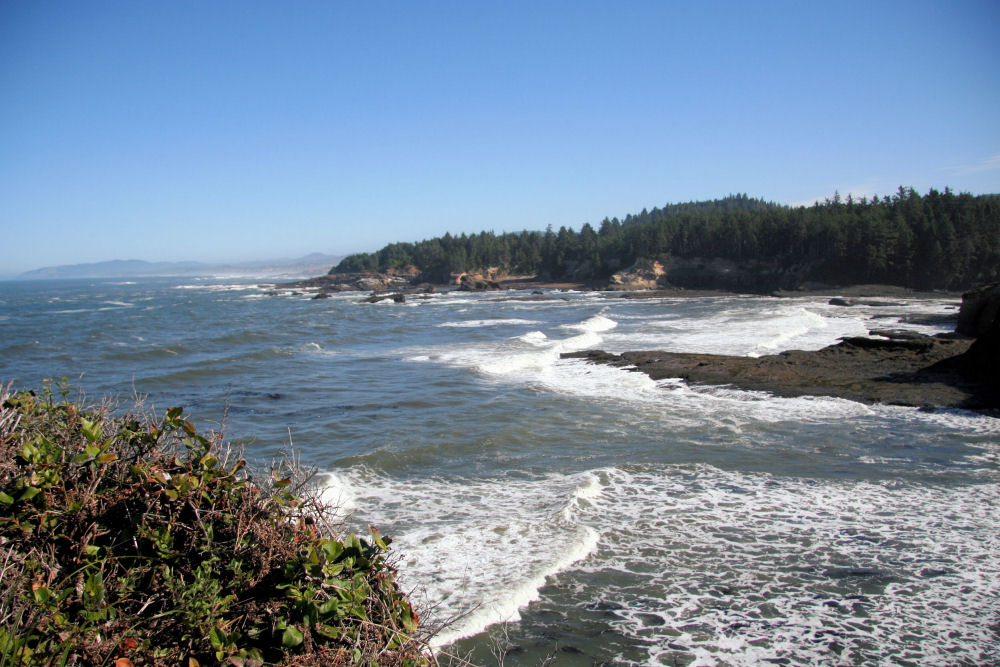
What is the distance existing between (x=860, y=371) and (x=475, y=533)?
14.6m

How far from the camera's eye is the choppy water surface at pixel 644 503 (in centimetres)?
520

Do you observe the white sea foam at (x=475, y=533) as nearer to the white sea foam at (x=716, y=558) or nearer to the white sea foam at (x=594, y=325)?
the white sea foam at (x=716, y=558)

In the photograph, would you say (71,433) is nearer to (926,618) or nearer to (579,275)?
(926,618)

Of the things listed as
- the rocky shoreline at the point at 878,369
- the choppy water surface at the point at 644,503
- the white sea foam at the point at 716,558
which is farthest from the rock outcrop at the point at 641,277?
the white sea foam at the point at 716,558

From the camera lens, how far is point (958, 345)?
60.9ft

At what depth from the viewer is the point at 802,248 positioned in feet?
230

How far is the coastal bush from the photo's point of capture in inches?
94.8

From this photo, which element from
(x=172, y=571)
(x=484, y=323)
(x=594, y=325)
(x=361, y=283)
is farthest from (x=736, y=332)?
(x=361, y=283)

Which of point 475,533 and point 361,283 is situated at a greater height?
point 361,283

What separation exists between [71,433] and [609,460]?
26.7 feet

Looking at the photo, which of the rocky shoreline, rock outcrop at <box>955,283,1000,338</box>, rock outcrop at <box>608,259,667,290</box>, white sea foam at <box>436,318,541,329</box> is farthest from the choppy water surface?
rock outcrop at <box>608,259,667,290</box>

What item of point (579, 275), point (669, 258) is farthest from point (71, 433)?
point (579, 275)

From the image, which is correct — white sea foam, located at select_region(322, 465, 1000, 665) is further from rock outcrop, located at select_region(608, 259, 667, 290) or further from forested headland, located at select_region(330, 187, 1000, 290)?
rock outcrop, located at select_region(608, 259, 667, 290)

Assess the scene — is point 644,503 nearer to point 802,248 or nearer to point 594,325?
point 594,325
